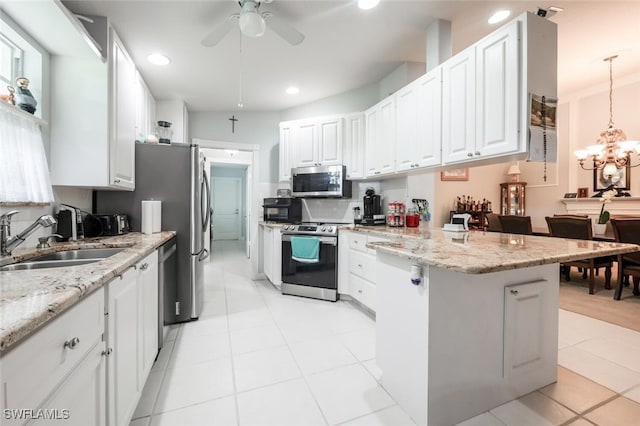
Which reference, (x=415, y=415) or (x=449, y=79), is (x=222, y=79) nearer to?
(x=449, y=79)

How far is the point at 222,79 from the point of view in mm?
3379

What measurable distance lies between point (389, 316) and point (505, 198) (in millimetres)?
5214

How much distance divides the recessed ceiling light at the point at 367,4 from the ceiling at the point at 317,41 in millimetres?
71

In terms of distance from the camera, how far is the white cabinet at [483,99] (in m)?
1.84

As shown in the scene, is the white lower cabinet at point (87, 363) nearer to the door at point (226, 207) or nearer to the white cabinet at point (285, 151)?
the white cabinet at point (285, 151)

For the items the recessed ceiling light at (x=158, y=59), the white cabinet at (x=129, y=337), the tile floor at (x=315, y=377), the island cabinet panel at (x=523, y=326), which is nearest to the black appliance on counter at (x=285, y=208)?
the tile floor at (x=315, y=377)

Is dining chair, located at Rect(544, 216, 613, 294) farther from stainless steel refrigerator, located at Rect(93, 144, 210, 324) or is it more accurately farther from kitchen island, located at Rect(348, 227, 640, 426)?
stainless steel refrigerator, located at Rect(93, 144, 210, 324)

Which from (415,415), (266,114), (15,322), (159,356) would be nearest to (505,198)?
(266,114)

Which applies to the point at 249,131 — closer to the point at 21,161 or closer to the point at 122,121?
the point at 122,121

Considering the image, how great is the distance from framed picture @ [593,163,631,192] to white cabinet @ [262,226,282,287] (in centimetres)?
536

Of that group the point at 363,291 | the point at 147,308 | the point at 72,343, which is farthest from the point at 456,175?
the point at 72,343

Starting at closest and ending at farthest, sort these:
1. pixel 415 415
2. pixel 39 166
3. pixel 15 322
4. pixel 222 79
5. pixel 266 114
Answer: pixel 15 322, pixel 415 415, pixel 39 166, pixel 222 79, pixel 266 114

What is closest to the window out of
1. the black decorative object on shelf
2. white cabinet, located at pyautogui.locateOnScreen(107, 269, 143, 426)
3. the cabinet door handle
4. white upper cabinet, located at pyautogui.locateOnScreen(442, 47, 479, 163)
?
the black decorative object on shelf

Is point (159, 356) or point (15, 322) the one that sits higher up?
point (15, 322)
